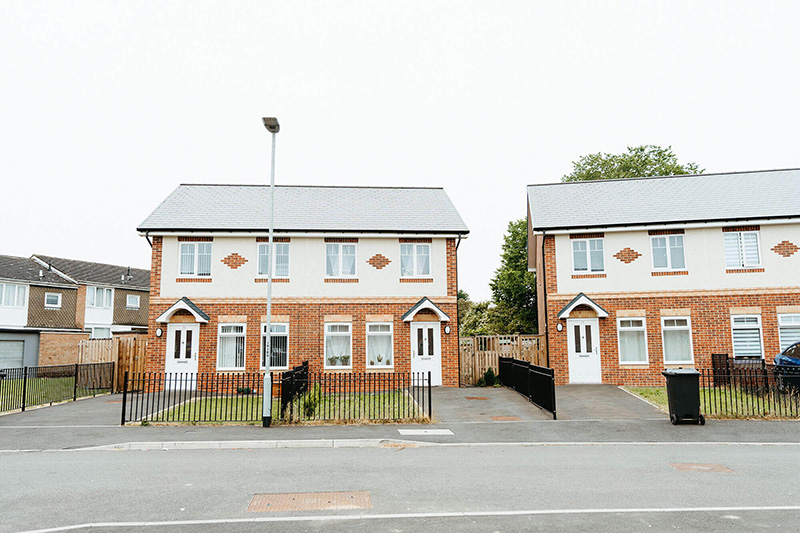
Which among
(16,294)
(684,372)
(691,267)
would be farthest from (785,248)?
(16,294)

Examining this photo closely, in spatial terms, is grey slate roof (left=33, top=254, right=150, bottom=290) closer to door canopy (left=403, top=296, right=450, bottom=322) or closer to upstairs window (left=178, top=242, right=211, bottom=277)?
upstairs window (left=178, top=242, right=211, bottom=277)

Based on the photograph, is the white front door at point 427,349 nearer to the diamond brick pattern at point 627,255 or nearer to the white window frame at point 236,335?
the white window frame at point 236,335

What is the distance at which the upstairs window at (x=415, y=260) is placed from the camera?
23286mm

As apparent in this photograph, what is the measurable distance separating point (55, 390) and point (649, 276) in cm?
2195

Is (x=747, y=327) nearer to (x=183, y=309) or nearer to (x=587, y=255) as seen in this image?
(x=587, y=255)

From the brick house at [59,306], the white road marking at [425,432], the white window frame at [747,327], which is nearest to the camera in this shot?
the white road marking at [425,432]

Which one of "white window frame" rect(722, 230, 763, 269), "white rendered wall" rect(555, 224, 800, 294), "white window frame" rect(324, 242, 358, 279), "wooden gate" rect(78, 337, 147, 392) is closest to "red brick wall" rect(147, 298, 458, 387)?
"white window frame" rect(324, 242, 358, 279)

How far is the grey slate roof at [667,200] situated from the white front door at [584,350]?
3797 millimetres

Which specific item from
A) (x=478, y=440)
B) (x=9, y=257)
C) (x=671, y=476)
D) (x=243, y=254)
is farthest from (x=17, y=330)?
(x=671, y=476)

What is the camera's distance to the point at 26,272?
38969 millimetres

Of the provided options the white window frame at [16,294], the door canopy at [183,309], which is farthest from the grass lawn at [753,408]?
the white window frame at [16,294]

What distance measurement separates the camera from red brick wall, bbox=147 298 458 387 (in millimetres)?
22344

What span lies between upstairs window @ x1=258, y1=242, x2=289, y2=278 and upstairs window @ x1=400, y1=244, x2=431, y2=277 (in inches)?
177

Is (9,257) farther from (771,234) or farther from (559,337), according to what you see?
(771,234)
